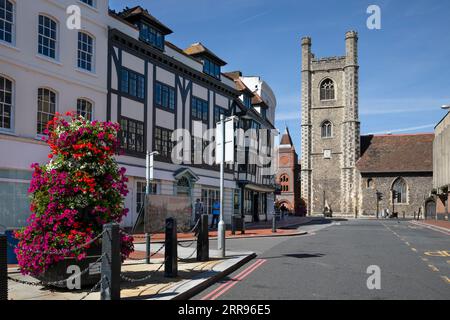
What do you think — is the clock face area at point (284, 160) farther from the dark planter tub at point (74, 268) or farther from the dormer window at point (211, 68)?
the dark planter tub at point (74, 268)

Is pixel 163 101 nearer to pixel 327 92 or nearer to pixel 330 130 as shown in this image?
pixel 330 130

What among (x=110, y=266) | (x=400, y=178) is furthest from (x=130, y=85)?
(x=400, y=178)

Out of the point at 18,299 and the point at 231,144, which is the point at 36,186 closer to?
the point at 18,299

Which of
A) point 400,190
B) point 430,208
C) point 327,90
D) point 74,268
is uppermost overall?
point 327,90

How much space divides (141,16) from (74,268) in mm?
19647

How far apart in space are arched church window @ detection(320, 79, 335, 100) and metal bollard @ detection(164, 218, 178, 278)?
6595cm

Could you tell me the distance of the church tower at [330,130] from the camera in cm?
6819

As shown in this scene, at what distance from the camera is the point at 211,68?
31.9 m

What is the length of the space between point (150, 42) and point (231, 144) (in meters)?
14.0

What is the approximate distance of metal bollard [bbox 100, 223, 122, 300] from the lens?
263 inches

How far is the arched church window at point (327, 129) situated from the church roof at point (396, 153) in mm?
5440

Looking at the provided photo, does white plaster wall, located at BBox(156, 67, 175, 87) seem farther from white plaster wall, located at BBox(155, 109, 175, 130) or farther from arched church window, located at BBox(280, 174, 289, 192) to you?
arched church window, located at BBox(280, 174, 289, 192)

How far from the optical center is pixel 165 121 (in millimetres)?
26266

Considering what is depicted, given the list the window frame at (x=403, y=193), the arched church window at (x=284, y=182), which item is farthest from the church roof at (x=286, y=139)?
the window frame at (x=403, y=193)
